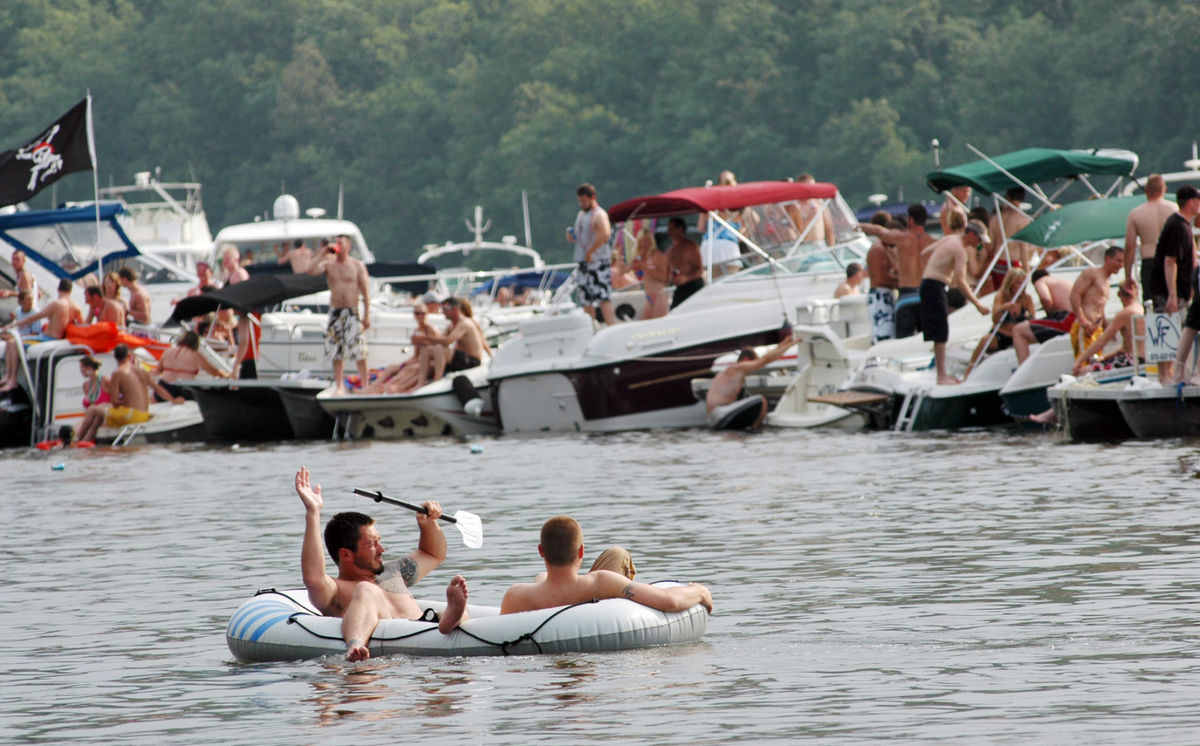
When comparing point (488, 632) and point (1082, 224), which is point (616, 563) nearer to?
point (488, 632)

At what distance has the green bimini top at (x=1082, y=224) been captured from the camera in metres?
18.8

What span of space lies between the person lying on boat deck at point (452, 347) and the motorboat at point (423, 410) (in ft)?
0.46

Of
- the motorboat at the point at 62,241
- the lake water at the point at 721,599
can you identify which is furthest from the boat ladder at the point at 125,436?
the motorboat at the point at 62,241

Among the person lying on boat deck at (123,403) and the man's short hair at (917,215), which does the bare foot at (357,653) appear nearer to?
the man's short hair at (917,215)

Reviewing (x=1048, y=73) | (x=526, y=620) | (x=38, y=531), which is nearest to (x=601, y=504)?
(x=38, y=531)

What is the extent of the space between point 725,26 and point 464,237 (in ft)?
46.4

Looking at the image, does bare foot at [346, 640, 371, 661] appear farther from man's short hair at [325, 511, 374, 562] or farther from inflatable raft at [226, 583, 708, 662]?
man's short hair at [325, 511, 374, 562]

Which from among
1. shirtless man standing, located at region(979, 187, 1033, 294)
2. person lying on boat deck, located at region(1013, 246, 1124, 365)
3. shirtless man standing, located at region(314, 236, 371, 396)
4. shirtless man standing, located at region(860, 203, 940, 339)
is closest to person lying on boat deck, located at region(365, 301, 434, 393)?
shirtless man standing, located at region(314, 236, 371, 396)

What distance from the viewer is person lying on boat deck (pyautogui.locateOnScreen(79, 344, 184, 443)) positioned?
2400cm

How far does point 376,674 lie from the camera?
8.97 m

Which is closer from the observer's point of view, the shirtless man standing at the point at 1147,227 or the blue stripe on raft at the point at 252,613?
the blue stripe on raft at the point at 252,613

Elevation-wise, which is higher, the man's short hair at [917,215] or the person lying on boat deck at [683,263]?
the man's short hair at [917,215]

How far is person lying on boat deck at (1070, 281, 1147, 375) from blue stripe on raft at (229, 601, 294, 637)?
29.5ft

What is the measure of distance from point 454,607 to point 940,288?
34.9ft
